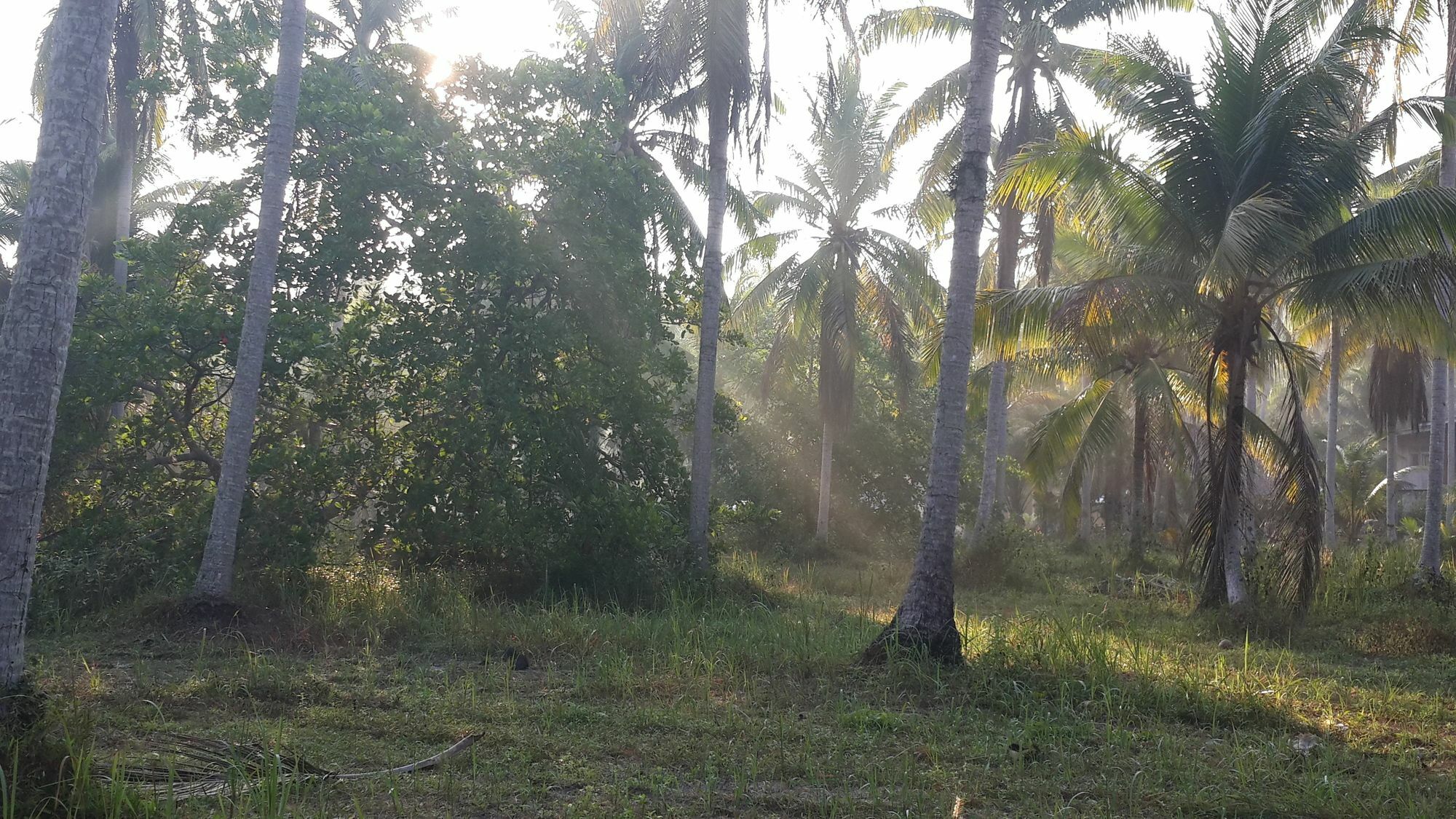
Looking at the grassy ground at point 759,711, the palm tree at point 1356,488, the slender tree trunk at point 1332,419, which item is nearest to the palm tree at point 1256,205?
the grassy ground at point 759,711

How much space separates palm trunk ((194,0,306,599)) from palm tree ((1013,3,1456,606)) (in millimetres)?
8237

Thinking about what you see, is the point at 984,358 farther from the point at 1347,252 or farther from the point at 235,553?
the point at 235,553

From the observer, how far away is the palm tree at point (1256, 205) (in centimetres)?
1139

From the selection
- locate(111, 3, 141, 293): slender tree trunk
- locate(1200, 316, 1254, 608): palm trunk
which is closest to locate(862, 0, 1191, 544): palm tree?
locate(1200, 316, 1254, 608): palm trunk

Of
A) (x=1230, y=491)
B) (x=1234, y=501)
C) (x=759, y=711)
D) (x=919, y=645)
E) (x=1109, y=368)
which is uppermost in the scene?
(x=1109, y=368)

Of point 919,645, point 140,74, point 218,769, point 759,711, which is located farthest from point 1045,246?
point 218,769

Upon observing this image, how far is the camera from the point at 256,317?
1004cm

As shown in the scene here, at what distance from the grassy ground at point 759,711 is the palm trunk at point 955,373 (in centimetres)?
61

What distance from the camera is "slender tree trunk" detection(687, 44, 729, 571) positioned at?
15117 millimetres

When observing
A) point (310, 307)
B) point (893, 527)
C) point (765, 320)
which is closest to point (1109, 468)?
point (893, 527)

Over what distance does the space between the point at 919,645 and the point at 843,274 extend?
14821 mm

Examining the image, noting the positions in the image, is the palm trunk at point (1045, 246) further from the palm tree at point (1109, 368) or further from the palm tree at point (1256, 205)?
the palm tree at point (1256, 205)

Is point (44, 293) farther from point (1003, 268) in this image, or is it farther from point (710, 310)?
point (1003, 268)

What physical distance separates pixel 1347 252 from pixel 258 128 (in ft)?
44.4
